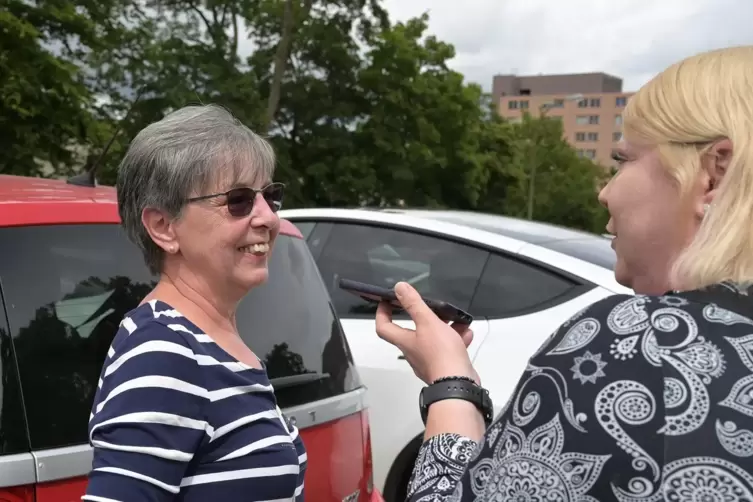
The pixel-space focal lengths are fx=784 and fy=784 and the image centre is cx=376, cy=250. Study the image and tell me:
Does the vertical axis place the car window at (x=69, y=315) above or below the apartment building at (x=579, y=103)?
below

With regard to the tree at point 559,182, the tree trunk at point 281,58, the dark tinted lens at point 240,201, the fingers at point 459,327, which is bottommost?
the tree at point 559,182

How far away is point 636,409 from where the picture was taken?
1003 mm

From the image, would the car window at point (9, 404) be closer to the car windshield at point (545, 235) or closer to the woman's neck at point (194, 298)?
the woman's neck at point (194, 298)

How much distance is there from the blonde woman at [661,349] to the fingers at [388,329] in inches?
13.1

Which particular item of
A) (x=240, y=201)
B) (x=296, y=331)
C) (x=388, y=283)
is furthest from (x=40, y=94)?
(x=240, y=201)

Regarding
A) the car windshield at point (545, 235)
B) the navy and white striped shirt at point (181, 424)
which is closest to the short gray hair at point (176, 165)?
the navy and white striped shirt at point (181, 424)

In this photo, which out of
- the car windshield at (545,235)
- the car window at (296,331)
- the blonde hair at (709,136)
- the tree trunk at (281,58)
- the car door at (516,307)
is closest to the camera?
the blonde hair at (709,136)

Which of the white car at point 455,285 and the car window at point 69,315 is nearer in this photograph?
the car window at point 69,315

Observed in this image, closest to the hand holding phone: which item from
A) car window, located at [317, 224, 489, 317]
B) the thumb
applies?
the thumb

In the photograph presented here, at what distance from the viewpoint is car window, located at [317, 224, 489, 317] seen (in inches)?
167

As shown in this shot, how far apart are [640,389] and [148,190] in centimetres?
123

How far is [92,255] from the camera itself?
213cm

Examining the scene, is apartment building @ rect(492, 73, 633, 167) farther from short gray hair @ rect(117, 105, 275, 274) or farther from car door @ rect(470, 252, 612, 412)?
short gray hair @ rect(117, 105, 275, 274)

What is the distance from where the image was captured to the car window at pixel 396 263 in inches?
167
